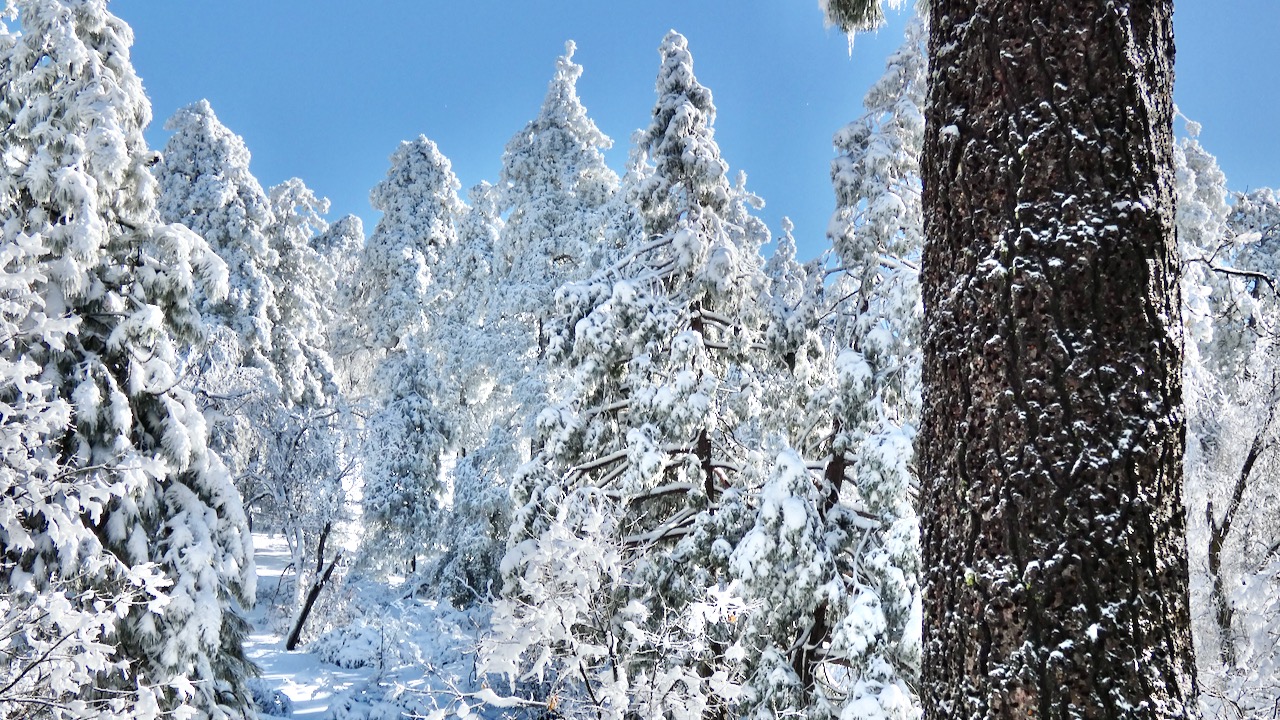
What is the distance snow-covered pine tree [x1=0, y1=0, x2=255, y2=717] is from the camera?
30.0 ft

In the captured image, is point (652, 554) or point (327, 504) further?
point (327, 504)

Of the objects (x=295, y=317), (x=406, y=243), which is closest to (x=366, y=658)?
(x=295, y=317)

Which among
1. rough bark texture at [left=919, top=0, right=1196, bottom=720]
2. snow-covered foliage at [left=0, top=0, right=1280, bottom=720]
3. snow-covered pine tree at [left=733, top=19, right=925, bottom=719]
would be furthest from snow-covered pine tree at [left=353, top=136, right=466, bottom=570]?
rough bark texture at [left=919, top=0, right=1196, bottom=720]

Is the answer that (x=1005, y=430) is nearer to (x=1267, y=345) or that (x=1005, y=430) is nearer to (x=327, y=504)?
(x=1267, y=345)

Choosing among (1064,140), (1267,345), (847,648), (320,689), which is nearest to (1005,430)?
(1064,140)

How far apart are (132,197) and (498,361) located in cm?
1226

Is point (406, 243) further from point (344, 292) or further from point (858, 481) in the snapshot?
point (858, 481)

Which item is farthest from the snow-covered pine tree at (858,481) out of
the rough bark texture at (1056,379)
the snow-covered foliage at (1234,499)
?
the rough bark texture at (1056,379)

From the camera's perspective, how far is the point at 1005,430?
2.18 metres

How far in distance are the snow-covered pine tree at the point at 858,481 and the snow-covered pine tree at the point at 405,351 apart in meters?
15.1

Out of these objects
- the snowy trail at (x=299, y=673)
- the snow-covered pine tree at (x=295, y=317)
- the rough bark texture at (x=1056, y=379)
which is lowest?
the snowy trail at (x=299, y=673)

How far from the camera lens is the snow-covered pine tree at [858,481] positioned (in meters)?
8.52

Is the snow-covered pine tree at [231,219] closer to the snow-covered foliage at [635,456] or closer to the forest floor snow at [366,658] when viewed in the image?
the forest floor snow at [366,658]

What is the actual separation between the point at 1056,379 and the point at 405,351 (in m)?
23.2
